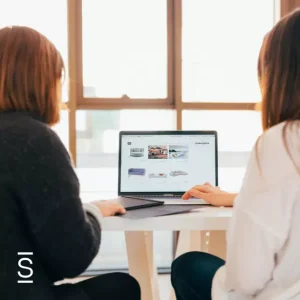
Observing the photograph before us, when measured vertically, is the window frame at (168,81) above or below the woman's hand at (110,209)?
above

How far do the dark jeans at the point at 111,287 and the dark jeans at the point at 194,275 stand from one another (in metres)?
0.16

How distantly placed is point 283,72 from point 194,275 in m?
0.60

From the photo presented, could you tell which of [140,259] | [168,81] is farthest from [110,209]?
[168,81]

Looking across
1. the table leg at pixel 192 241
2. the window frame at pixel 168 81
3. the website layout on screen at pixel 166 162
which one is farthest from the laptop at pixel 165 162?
the window frame at pixel 168 81

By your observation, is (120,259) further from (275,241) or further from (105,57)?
(275,241)

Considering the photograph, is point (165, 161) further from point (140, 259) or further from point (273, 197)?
point (273, 197)

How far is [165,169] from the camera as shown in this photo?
1.88 m

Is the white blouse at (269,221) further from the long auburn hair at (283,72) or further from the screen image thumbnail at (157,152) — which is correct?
the screen image thumbnail at (157,152)

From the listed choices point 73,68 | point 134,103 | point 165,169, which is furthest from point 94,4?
point 165,169

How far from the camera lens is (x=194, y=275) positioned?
4.23ft

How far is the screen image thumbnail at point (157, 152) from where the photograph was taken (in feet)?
6.23

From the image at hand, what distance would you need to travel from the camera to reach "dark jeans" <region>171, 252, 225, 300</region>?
1248 millimetres

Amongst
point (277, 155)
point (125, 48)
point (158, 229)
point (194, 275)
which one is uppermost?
point (125, 48)

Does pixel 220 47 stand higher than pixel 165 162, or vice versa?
pixel 220 47
